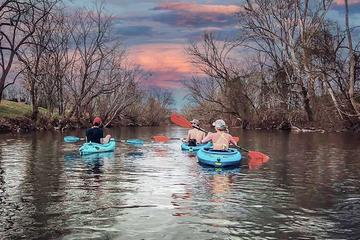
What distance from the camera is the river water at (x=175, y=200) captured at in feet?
26.7

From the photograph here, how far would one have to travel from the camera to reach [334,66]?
40625mm

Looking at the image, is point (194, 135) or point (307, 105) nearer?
point (194, 135)

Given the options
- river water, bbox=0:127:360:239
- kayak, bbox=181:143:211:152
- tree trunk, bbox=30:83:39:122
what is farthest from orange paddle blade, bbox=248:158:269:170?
tree trunk, bbox=30:83:39:122

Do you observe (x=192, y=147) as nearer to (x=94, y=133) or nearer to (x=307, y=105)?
(x=94, y=133)

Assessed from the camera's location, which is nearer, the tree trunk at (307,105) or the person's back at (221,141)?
the person's back at (221,141)

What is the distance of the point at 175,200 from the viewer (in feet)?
36.0

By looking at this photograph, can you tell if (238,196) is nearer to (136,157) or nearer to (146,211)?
(146,211)

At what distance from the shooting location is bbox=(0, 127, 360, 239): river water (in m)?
8.12

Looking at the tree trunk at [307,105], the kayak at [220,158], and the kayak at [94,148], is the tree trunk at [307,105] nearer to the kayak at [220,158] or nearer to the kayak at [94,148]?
the kayak at [94,148]

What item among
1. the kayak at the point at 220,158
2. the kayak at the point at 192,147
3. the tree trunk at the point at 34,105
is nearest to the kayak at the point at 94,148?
the kayak at the point at 192,147

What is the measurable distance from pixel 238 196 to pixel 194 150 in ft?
38.1

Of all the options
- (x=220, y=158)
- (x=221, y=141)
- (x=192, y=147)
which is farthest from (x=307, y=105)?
(x=220, y=158)

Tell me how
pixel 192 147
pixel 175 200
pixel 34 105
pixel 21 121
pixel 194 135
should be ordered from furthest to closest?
pixel 34 105, pixel 21 121, pixel 194 135, pixel 192 147, pixel 175 200

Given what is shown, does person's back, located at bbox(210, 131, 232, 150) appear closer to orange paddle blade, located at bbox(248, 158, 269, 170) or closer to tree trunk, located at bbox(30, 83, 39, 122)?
orange paddle blade, located at bbox(248, 158, 269, 170)
